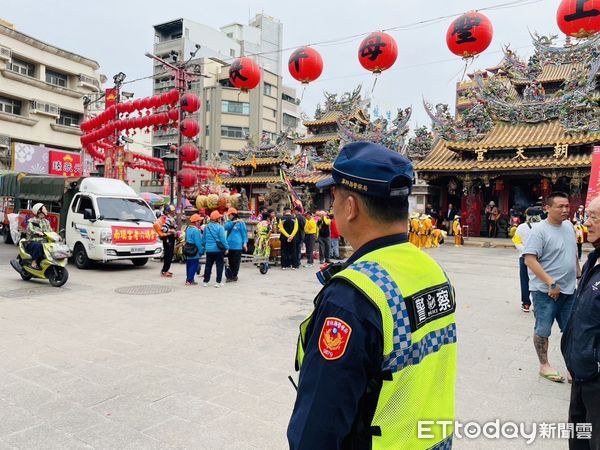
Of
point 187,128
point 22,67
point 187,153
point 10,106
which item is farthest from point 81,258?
point 22,67

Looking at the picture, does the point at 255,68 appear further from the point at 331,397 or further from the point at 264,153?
the point at 264,153

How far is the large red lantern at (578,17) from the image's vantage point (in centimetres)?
963

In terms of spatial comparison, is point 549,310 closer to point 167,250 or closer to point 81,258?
point 167,250

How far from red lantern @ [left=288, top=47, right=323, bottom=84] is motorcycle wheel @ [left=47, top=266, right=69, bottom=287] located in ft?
25.9

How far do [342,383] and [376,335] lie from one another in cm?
15

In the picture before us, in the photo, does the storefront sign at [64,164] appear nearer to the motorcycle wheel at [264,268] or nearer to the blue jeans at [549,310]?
the motorcycle wheel at [264,268]

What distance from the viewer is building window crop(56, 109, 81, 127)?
3288 centimetres

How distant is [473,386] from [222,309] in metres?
3.85

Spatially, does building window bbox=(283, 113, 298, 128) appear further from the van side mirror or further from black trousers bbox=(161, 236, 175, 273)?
black trousers bbox=(161, 236, 175, 273)

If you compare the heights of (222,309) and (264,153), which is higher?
(264,153)

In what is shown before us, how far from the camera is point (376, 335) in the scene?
3.76ft

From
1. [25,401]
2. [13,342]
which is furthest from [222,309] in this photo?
[25,401]

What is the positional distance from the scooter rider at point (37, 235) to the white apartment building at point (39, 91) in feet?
71.8

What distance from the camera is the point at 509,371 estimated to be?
4332 millimetres
